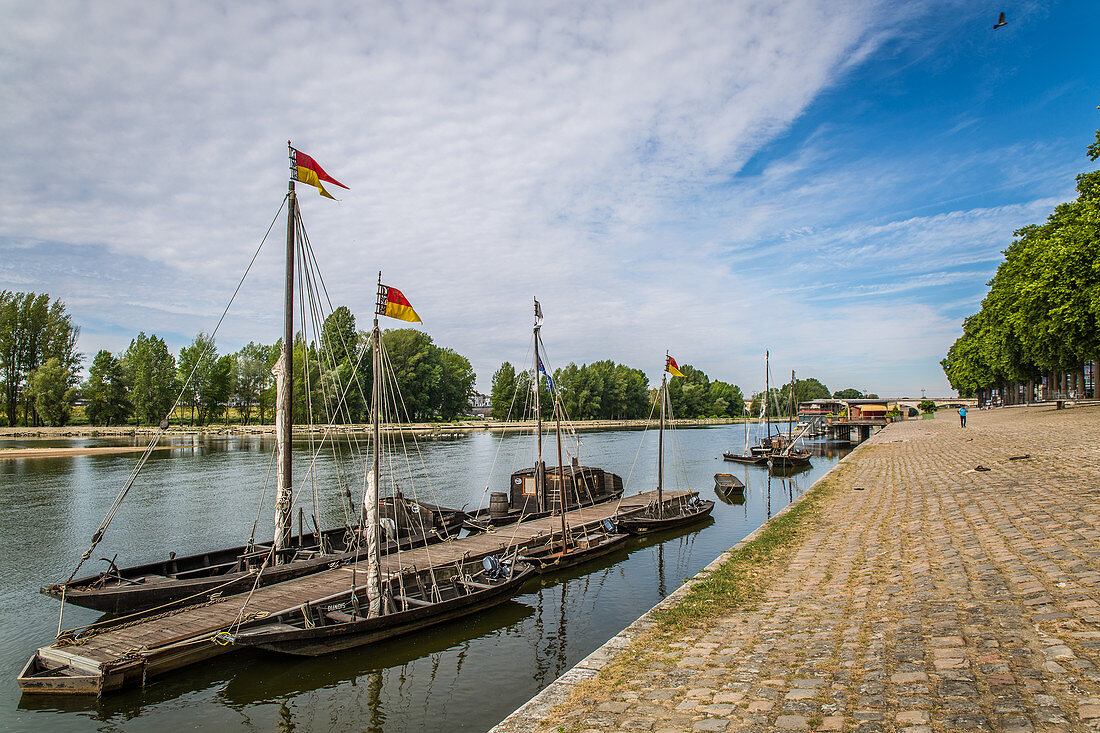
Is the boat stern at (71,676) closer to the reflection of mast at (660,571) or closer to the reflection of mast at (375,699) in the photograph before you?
the reflection of mast at (375,699)

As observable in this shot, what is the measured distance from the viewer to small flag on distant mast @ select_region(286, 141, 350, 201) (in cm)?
2020

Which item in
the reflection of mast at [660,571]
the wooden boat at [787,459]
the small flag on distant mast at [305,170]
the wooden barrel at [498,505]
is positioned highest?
the small flag on distant mast at [305,170]

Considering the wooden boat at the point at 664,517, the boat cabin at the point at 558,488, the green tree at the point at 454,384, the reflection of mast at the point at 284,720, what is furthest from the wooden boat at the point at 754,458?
the green tree at the point at 454,384

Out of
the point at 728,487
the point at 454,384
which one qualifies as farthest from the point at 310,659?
the point at 454,384

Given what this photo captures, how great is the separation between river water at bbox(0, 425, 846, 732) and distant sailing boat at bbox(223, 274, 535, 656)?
21.2 inches

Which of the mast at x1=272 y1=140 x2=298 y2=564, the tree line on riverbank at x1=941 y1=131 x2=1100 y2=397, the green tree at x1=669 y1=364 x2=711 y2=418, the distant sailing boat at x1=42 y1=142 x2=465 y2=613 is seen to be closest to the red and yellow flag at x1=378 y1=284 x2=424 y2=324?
the distant sailing boat at x1=42 y1=142 x2=465 y2=613

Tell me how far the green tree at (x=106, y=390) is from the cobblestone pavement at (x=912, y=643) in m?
117

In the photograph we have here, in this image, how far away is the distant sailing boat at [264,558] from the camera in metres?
16.2

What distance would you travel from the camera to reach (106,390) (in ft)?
326

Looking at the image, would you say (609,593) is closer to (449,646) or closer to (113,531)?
(449,646)

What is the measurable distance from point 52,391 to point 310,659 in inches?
4100

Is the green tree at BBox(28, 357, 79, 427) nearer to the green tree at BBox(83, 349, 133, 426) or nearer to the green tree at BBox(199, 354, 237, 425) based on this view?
the green tree at BBox(83, 349, 133, 426)

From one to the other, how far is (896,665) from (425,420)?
127 metres

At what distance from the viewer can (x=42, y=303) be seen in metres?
96.3
